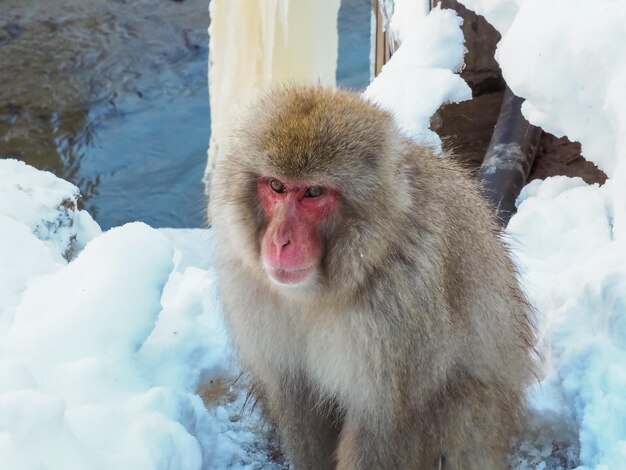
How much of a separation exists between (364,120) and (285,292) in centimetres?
41

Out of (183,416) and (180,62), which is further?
(180,62)

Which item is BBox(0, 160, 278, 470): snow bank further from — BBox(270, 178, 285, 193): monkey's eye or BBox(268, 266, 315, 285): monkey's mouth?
BBox(270, 178, 285, 193): monkey's eye

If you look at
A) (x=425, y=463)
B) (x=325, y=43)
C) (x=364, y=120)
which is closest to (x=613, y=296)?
(x=425, y=463)

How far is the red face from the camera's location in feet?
6.41

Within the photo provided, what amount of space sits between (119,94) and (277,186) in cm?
657

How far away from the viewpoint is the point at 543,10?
10.2ft

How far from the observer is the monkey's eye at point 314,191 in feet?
6.45

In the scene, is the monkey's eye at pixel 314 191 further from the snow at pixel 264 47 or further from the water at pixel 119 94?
the water at pixel 119 94

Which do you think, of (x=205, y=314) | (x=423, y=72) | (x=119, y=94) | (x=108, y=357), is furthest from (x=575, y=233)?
(x=119, y=94)

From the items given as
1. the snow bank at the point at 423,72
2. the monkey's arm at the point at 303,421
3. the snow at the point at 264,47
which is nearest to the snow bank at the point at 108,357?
the monkey's arm at the point at 303,421

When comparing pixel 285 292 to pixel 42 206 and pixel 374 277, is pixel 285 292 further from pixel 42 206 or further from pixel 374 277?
pixel 42 206

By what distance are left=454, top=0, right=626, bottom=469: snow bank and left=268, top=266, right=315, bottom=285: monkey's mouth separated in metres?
0.80

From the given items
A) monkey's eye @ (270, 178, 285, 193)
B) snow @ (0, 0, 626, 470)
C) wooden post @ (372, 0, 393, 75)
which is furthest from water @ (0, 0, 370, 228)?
monkey's eye @ (270, 178, 285, 193)

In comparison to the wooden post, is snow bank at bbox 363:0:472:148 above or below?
above
